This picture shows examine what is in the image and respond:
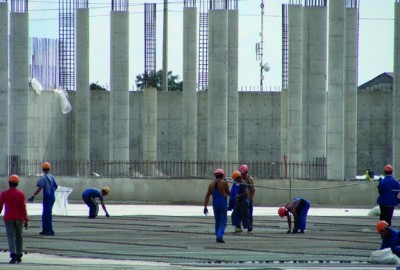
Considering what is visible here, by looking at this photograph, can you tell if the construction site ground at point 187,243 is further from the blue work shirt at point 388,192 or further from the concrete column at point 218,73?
the concrete column at point 218,73

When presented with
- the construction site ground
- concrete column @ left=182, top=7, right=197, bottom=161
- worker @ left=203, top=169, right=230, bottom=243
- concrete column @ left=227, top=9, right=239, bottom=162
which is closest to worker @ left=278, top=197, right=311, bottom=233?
the construction site ground

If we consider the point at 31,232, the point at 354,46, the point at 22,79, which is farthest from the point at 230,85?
the point at 31,232

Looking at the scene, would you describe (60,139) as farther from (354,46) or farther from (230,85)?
(354,46)

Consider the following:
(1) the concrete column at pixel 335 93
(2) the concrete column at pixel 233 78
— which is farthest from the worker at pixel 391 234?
(2) the concrete column at pixel 233 78

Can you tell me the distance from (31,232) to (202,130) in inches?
1246

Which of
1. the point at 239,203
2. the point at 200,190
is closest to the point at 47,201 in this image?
the point at 239,203

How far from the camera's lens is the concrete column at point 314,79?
40844 mm

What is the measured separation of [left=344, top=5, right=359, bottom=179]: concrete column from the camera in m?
45.5

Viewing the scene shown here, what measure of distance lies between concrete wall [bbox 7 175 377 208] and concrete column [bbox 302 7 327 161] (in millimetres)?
3970

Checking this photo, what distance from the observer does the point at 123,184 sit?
128 ft

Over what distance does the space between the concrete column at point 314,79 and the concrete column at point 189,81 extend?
7537 millimetres

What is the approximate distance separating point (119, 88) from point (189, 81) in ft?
14.8

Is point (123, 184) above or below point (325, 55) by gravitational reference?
below

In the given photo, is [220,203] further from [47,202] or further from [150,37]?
[150,37]
